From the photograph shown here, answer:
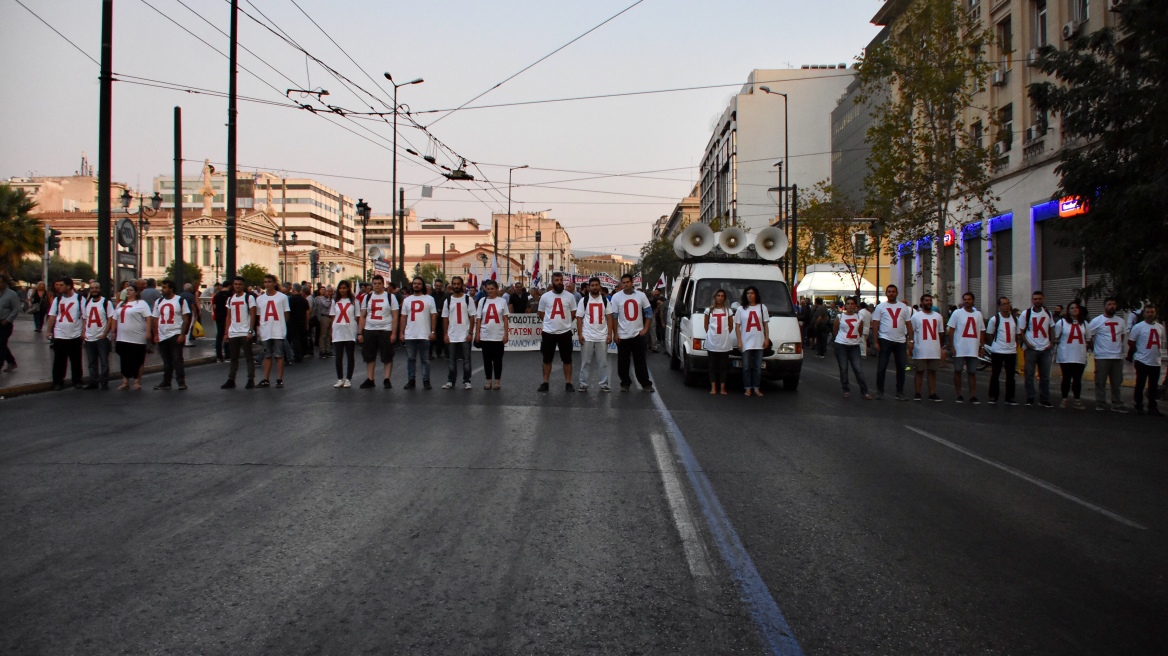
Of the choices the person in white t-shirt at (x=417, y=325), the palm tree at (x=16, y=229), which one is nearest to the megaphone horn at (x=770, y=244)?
the person in white t-shirt at (x=417, y=325)

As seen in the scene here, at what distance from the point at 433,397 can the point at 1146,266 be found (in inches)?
399

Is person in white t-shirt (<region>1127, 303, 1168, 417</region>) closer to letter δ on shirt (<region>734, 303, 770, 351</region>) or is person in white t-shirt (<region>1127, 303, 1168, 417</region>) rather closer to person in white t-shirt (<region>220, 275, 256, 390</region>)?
letter δ on shirt (<region>734, 303, 770, 351</region>)

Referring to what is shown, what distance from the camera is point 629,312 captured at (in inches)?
543

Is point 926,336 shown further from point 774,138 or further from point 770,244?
point 774,138

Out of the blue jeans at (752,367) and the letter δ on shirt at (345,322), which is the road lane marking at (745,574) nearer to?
the blue jeans at (752,367)

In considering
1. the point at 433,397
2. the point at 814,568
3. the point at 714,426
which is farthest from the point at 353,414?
the point at 814,568

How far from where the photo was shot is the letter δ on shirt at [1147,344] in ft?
43.2

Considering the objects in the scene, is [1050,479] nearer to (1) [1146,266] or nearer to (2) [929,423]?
(2) [929,423]

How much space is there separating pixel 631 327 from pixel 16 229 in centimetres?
3045

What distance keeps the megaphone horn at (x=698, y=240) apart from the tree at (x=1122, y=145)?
5887 mm

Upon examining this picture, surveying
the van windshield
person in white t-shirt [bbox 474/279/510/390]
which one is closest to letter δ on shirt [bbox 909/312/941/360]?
the van windshield

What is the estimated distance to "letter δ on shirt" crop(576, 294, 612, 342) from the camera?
13.7 m

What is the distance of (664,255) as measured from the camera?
81688 mm

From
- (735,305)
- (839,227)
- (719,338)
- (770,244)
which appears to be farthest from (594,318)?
(839,227)
